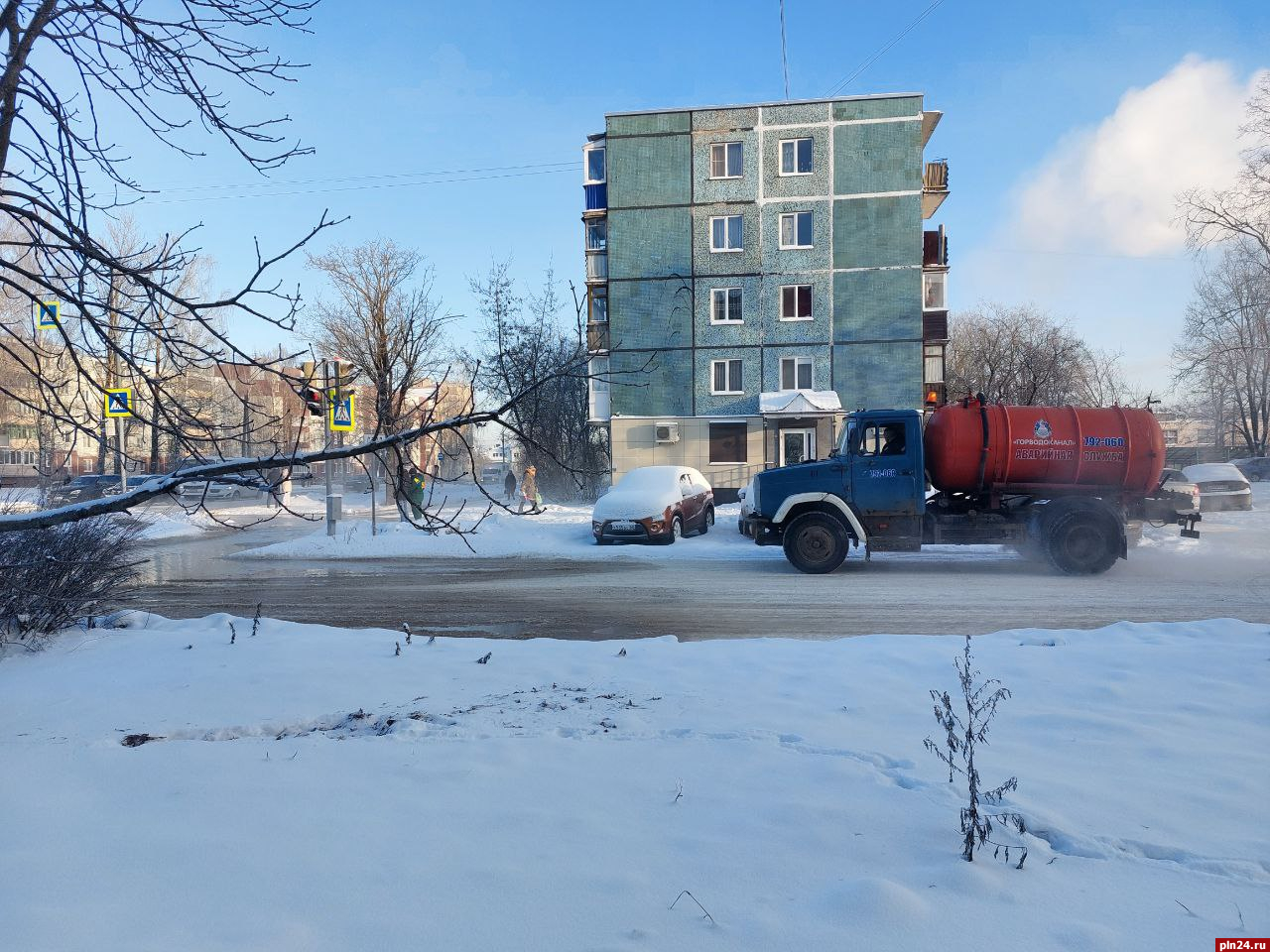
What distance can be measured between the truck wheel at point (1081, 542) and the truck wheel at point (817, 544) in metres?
3.15

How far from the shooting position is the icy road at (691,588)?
867 centimetres

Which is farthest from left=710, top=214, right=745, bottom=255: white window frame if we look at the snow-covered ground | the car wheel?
the snow-covered ground

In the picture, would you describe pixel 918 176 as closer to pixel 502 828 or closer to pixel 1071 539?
pixel 1071 539

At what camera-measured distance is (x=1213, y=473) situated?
850 inches

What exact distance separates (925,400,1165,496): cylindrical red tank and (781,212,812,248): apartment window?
20630mm

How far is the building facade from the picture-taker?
1208 inches

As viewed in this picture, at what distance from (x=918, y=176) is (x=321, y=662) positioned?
30648mm

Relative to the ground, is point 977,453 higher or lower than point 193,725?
higher

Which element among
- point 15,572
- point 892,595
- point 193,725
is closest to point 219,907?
point 193,725

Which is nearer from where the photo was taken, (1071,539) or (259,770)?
(259,770)

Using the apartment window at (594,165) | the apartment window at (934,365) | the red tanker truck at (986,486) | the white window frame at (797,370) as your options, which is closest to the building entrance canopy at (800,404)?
the white window frame at (797,370)

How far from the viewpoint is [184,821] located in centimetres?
321

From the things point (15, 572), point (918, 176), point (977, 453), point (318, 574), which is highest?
point (918, 176)

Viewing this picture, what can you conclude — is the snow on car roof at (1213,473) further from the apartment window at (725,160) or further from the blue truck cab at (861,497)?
the apartment window at (725,160)
